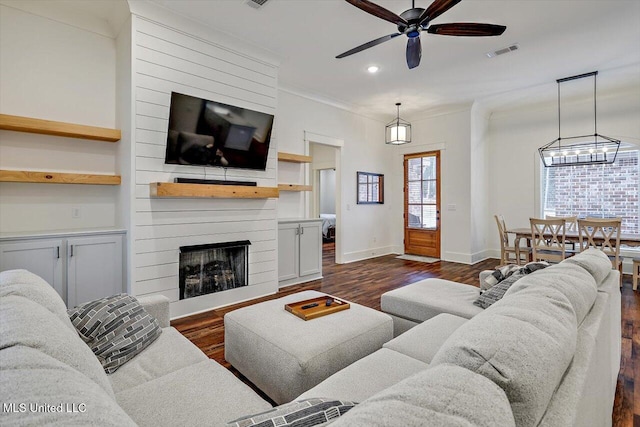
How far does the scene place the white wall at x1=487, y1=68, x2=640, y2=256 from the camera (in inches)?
213

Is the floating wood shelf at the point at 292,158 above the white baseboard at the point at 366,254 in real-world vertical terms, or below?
above

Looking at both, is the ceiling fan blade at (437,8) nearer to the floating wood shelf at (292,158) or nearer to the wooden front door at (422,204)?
the floating wood shelf at (292,158)

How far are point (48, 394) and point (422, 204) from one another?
279 inches

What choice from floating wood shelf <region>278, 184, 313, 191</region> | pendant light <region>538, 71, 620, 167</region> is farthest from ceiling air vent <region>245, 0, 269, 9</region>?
pendant light <region>538, 71, 620, 167</region>

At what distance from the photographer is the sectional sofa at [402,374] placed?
59 centimetres

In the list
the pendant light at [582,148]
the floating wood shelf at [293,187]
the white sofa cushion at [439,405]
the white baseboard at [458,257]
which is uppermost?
the pendant light at [582,148]

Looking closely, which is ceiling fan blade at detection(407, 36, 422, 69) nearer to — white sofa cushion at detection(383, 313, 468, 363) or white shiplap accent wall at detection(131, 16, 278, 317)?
white shiplap accent wall at detection(131, 16, 278, 317)

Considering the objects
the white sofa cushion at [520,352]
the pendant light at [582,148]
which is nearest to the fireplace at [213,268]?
the white sofa cushion at [520,352]

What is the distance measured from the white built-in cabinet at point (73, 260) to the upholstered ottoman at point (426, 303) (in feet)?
8.77

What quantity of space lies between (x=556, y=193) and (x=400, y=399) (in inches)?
286

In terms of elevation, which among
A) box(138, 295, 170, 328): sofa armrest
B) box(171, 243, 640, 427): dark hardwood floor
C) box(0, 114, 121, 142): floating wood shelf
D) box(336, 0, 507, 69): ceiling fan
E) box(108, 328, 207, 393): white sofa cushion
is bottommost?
box(171, 243, 640, 427): dark hardwood floor

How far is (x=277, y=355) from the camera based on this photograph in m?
1.77

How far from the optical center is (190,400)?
4.11 feet

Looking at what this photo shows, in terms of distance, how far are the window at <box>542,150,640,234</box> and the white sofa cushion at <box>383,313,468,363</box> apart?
5.61 meters
